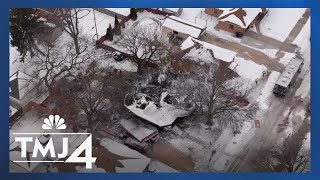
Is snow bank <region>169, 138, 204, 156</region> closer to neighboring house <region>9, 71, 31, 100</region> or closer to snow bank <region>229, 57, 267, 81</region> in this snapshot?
snow bank <region>229, 57, 267, 81</region>

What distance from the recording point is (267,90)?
1220 centimetres

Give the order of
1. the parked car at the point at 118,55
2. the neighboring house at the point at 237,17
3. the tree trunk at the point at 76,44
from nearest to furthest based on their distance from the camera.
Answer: the neighboring house at the point at 237,17 → the tree trunk at the point at 76,44 → the parked car at the point at 118,55

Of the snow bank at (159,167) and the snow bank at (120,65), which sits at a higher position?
the snow bank at (120,65)

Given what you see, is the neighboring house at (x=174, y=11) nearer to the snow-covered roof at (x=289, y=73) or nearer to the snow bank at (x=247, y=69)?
the snow bank at (x=247, y=69)

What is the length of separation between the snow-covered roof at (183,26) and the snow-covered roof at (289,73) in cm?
185

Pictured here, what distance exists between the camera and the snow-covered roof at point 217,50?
40.0 ft

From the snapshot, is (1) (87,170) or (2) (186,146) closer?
(1) (87,170)

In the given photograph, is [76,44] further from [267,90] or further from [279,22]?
[279,22]

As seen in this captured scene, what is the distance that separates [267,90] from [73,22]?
4.03 meters

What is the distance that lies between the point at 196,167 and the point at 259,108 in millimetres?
1703

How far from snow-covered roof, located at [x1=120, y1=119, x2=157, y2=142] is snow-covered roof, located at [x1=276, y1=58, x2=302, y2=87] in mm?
2669

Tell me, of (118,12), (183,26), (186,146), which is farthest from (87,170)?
(183,26)

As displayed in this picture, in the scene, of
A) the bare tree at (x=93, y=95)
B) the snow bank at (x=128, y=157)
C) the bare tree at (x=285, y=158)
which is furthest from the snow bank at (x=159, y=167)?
the bare tree at (x=285, y=158)

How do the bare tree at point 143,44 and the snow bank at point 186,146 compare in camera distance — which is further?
the bare tree at point 143,44
